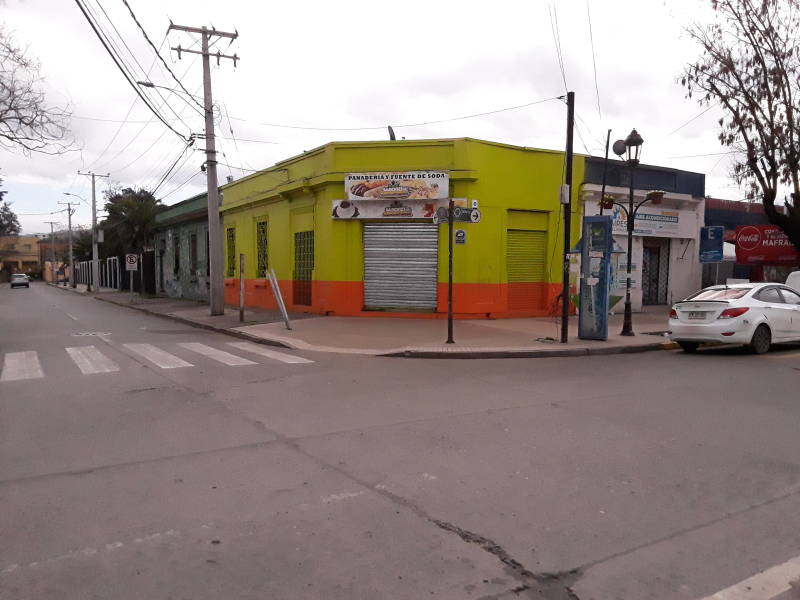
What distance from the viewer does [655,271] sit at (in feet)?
72.8

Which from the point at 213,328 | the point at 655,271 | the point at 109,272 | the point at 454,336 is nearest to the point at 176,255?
the point at 213,328

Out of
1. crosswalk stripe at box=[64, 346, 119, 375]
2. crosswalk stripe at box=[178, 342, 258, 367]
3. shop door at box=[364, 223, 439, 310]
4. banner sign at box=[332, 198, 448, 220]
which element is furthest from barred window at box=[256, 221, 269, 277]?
crosswalk stripe at box=[64, 346, 119, 375]

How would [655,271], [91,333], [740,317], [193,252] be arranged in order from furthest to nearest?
[193,252]
[655,271]
[91,333]
[740,317]

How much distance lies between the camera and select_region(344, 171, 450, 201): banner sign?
57.4ft

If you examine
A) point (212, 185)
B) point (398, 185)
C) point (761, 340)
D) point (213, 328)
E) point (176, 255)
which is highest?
point (212, 185)

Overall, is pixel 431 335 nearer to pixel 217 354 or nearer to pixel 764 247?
pixel 217 354

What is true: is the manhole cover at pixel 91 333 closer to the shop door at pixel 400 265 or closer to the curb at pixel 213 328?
the curb at pixel 213 328

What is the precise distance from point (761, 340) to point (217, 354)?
1098 centimetres

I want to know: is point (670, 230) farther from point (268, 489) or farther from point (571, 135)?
point (268, 489)

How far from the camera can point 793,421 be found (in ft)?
21.9

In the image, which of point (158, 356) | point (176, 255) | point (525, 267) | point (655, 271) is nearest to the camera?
point (158, 356)

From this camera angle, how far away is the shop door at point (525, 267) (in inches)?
730

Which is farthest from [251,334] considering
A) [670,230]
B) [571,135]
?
[670,230]

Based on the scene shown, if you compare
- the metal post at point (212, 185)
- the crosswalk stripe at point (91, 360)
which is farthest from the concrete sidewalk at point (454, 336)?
the metal post at point (212, 185)
